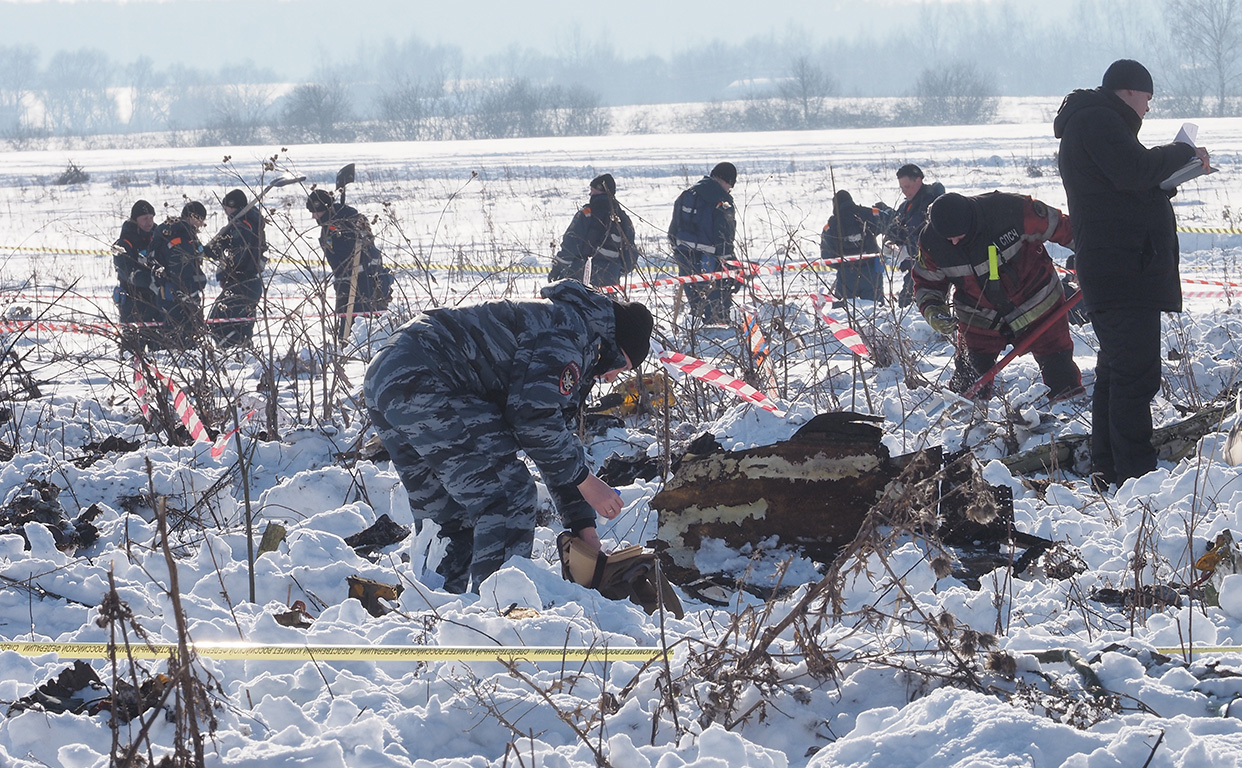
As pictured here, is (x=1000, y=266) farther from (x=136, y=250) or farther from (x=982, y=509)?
(x=136, y=250)

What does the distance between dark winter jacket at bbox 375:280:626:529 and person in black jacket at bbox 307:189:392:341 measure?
227 cm

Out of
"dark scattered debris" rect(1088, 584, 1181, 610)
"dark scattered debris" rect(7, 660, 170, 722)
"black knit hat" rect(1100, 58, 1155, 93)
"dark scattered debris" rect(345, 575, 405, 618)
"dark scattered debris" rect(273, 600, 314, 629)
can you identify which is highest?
"black knit hat" rect(1100, 58, 1155, 93)

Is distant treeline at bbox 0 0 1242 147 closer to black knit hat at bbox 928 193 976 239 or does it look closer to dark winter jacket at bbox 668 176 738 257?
dark winter jacket at bbox 668 176 738 257

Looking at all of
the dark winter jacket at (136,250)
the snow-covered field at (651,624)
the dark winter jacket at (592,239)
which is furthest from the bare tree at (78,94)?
the snow-covered field at (651,624)

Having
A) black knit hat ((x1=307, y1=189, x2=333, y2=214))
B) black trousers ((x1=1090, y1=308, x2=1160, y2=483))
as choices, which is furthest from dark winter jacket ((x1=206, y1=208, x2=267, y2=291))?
black trousers ((x1=1090, y1=308, x2=1160, y2=483))

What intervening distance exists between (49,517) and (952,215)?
4.49 metres

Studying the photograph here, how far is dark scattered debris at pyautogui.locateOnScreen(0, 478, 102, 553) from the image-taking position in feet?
14.7

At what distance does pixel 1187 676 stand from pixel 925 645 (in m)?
0.63

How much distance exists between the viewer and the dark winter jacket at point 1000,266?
5992 mm

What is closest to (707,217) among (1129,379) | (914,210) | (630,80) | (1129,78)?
(914,210)

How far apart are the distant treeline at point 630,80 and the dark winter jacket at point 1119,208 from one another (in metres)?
56.9

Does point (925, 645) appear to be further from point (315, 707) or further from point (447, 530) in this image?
point (447, 530)

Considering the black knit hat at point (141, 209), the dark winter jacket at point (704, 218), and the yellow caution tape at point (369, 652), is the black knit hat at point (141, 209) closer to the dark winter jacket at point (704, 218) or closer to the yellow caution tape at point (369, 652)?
the dark winter jacket at point (704, 218)

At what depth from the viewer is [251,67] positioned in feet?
541
